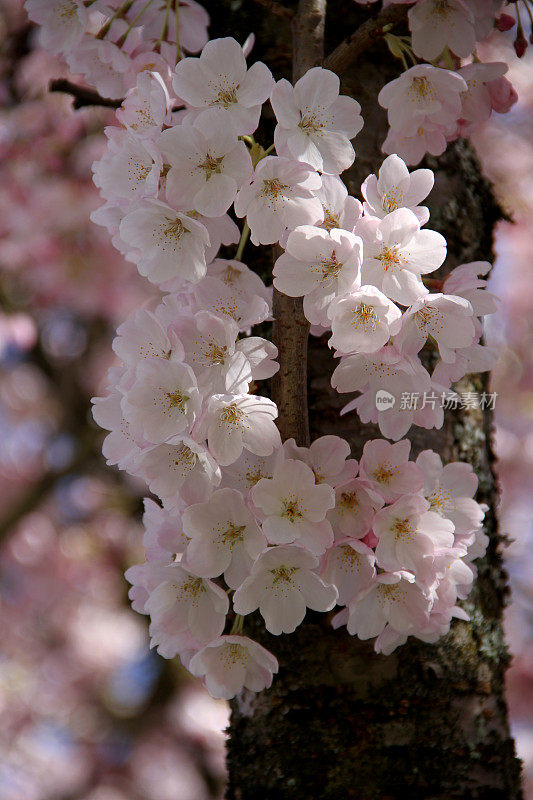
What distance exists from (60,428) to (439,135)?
3.14 m

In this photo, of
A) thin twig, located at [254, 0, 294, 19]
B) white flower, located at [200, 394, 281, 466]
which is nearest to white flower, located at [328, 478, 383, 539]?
white flower, located at [200, 394, 281, 466]

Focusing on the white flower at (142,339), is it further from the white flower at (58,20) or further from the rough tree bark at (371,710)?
the white flower at (58,20)

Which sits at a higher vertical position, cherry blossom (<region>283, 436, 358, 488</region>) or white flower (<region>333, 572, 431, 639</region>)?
cherry blossom (<region>283, 436, 358, 488</region>)

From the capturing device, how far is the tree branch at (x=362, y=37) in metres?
0.86

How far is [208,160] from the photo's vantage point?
28.0 inches

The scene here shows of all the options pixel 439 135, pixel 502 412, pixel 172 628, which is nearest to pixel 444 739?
pixel 172 628

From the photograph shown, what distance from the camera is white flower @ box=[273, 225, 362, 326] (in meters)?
0.67

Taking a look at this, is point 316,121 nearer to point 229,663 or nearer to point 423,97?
point 423,97

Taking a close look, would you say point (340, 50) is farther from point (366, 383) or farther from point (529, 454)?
point (529, 454)

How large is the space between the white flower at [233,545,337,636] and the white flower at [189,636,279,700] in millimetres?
58

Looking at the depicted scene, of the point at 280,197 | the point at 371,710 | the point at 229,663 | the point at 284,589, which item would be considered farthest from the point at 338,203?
the point at 371,710

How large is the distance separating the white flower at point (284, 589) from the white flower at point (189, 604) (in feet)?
0.18

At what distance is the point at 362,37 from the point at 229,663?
73 centimetres

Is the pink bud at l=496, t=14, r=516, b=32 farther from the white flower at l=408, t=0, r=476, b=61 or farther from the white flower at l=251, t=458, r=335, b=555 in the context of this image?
the white flower at l=251, t=458, r=335, b=555
